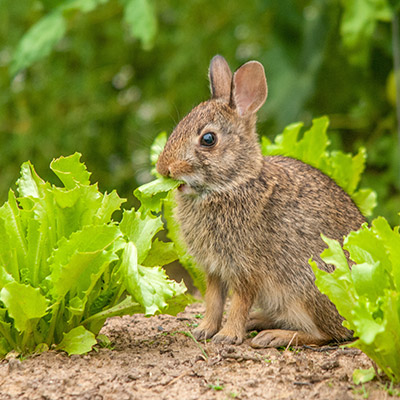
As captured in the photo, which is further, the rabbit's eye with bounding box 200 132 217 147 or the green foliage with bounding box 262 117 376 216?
the green foliage with bounding box 262 117 376 216

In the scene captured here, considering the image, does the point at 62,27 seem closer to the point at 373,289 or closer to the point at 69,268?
the point at 69,268

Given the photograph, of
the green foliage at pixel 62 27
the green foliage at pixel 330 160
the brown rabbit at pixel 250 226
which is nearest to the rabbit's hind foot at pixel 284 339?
the brown rabbit at pixel 250 226

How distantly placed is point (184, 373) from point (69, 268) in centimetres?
71

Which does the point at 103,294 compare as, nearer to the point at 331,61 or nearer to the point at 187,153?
the point at 187,153

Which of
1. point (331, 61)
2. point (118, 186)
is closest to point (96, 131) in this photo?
point (118, 186)

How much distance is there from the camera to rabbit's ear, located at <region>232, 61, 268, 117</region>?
432cm

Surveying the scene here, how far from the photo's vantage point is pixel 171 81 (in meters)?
7.14


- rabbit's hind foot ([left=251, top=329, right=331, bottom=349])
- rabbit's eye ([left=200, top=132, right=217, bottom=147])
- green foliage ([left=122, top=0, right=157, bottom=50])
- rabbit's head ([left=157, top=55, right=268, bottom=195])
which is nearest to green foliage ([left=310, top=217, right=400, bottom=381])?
rabbit's hind foot ([left=251, top=329, right=331, bottom=349])

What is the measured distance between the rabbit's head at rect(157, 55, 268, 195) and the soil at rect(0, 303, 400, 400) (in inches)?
36.8

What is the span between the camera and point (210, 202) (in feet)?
13.3

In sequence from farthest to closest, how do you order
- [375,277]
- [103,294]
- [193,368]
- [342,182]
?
[342,182] < [103,294] < [193,368] < [375,277]

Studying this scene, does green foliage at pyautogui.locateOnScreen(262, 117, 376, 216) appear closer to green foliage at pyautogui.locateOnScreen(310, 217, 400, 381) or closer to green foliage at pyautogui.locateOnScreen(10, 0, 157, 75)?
green foliage at pyautogui.locateOnScreen(10, 0, 157, 75)

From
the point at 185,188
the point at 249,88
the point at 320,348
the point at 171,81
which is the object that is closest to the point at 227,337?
the point at 320,348

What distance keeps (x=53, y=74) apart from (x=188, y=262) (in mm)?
3529
